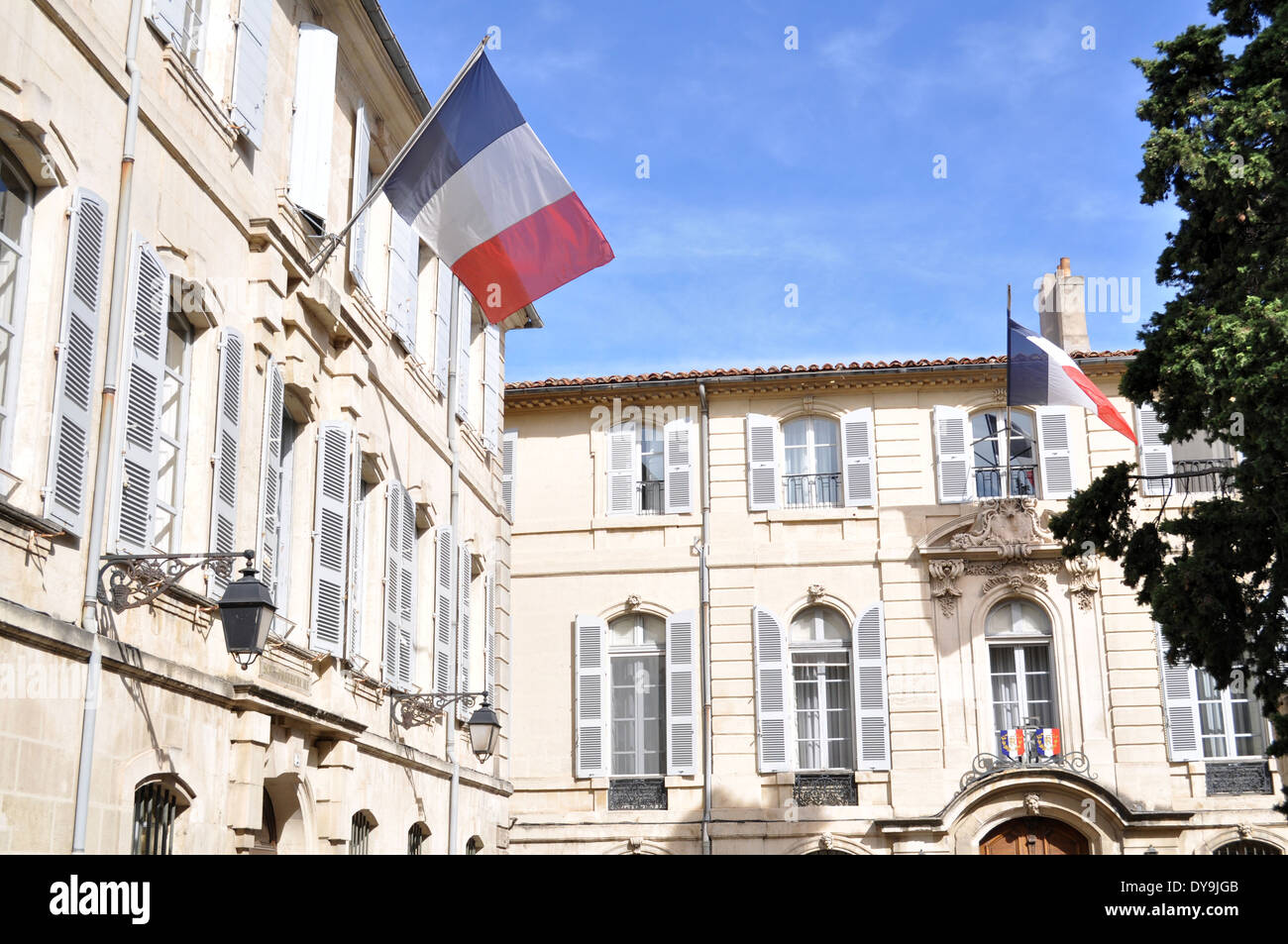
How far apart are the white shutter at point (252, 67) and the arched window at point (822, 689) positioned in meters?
13.8

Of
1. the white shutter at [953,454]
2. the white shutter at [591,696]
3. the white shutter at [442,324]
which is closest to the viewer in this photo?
the white shutter at [442,324]

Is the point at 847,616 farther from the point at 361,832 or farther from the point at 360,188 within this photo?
the point at 360,188

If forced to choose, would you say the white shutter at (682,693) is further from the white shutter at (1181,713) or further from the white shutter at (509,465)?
the white shutter at (1181,713)

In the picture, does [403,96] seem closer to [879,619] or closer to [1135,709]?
[879,619]

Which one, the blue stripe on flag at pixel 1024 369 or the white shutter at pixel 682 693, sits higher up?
the blue stripe on flag at pixel 1024 369

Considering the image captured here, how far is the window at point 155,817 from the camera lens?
861 cm

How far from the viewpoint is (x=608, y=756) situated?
22.3m

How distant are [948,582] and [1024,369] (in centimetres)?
440

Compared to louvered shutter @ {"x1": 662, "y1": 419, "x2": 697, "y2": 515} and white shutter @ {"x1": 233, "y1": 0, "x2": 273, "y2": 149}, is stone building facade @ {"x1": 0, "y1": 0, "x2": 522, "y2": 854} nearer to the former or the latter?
white shutter @ {"x1": 233, "y1": 0, "x2": 273, "y2": 149}

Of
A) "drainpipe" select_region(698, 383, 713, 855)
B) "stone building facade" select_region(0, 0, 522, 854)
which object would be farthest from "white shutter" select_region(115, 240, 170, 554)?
"drainpipe" select_region(698, 383, 713, 855)

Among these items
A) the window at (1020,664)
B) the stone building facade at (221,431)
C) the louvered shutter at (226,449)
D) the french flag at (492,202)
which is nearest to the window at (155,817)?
the stone building facade at (221,431)

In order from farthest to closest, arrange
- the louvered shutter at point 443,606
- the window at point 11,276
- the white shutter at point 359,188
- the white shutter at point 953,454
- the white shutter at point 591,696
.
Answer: the white shutter at point 953,454, the white shutter at point 591,696, the louvered shutter at point 443,606, the white shutter at point 359,188, the window at point 11,276

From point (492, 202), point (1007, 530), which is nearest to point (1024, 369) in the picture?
point (1007, 530)
